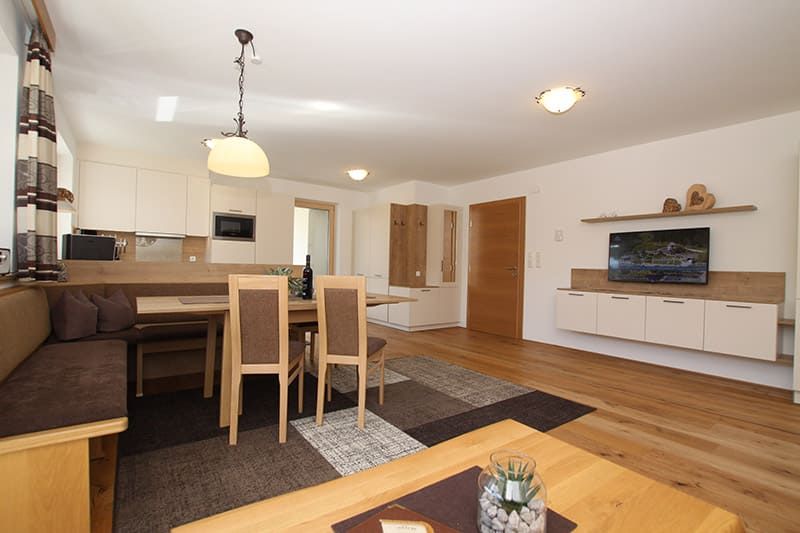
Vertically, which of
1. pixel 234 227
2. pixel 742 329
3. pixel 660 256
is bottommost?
pixel 742 329

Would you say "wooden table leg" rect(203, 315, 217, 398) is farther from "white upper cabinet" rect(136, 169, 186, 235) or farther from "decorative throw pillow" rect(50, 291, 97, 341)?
"white upper cabinet" rect(136, 169, 186, 235)

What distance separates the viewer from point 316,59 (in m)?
2.65

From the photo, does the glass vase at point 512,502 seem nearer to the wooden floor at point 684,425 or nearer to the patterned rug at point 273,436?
the patterned rug at point 273,436

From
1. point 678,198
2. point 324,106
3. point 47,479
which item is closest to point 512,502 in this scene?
point 47,479

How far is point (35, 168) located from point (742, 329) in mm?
5511

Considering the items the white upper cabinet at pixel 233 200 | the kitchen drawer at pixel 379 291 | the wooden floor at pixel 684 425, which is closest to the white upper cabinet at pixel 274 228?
the white upper cabinet at pixel 233 200

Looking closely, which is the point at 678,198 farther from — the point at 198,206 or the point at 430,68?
the point at 198,206

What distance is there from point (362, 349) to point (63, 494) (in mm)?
1459

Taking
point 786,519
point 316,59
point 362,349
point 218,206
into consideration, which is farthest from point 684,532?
point 218,206

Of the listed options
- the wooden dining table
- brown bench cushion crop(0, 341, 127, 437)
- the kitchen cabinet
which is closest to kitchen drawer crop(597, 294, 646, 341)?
the kitchen cabinet

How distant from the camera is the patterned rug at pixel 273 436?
5.41 ft

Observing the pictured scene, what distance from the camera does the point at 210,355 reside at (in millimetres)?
2754

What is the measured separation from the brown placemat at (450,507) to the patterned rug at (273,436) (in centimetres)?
102

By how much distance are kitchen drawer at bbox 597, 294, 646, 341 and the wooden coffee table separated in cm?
338
